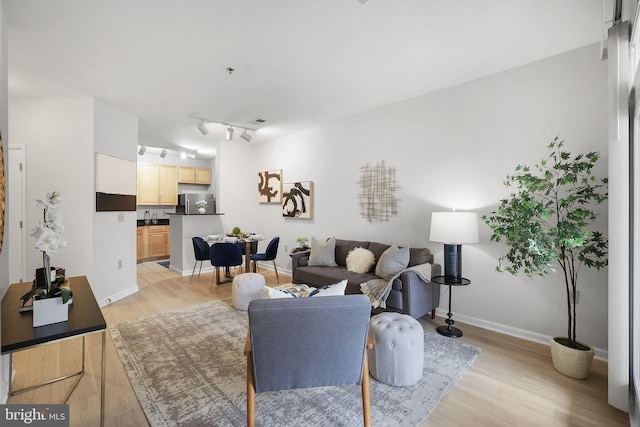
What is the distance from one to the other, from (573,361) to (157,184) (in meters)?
8.26

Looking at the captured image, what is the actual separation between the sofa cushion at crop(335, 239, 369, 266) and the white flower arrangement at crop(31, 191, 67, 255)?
3.22 meters

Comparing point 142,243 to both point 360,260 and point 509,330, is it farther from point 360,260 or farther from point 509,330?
point 509,330

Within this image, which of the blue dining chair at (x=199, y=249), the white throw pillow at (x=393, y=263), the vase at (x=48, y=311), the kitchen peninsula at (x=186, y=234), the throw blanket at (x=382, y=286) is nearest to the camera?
the vase at (x=48, y=311)

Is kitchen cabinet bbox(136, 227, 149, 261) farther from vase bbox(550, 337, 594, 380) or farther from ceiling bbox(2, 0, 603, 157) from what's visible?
vase bbox(550, 337, 594, 380)

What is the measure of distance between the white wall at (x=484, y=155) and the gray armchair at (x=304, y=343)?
2220mm

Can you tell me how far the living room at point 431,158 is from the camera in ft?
8.76

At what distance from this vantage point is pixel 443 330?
3.10 meters

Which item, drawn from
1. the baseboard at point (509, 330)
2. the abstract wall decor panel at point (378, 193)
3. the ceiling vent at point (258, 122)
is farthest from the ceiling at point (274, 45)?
the baseboard at point (509, 330)

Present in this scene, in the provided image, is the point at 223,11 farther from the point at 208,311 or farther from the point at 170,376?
the point at 208,311

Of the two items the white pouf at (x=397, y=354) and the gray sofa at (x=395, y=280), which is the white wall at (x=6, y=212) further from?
the gray sofa at (x=395, y=280)

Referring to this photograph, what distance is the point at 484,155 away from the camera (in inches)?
126

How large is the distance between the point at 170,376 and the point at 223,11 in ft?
9.24

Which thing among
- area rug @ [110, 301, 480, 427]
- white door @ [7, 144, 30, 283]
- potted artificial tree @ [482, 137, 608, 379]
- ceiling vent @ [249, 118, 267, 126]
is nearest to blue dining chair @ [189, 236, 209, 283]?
area rug @ [110, 301, 480, 427]

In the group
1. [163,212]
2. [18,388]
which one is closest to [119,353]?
[18,388]
